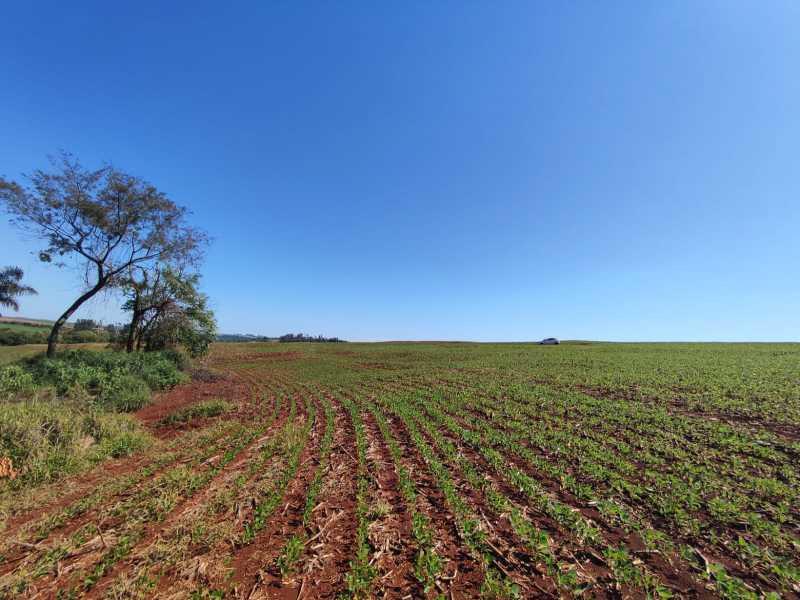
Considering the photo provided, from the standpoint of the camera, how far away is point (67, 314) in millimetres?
18734

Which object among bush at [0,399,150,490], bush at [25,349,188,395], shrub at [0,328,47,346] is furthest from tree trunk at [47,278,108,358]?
shrub at [0,328,47,346]

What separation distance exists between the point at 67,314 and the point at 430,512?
1011 inches

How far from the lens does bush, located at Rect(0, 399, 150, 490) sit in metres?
6.39

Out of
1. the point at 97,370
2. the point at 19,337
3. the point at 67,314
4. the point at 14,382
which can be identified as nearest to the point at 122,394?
the point at 97,370

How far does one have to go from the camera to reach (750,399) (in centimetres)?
1245

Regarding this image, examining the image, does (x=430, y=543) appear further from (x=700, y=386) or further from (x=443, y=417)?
(x=700, y=386)

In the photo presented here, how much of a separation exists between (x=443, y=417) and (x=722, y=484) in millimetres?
7055

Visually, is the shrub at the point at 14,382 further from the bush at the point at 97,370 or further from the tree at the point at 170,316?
the tree at the point at 170,316

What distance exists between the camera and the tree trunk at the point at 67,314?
17345 millimetres

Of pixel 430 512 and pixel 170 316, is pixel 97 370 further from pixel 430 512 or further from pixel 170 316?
pixel 430 512

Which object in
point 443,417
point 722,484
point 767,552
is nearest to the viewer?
point 767,552

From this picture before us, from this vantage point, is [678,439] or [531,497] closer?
[531,497]

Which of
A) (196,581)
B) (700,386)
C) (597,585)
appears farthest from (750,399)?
(196,581)

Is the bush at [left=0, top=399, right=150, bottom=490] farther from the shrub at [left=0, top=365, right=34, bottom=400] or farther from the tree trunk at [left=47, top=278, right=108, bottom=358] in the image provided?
the tree trunk at [left=47, top=278, right=108, bottom=358]
